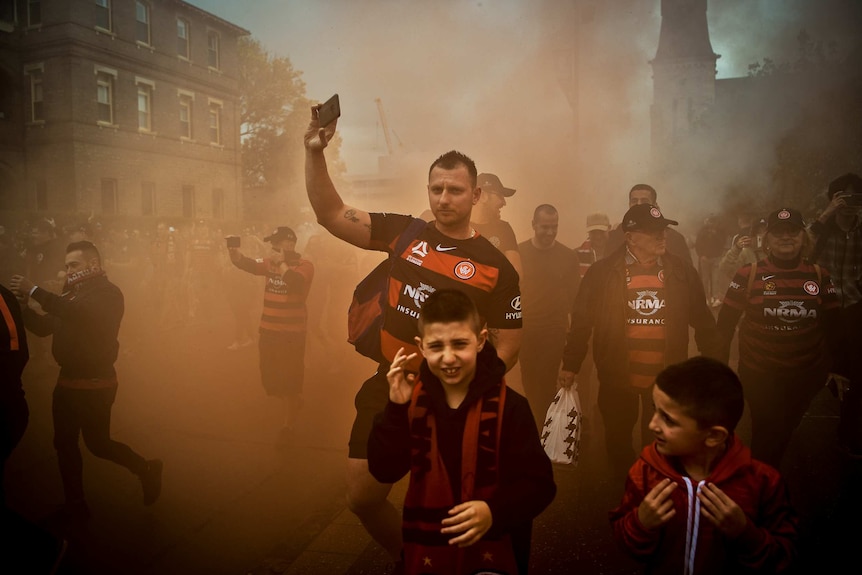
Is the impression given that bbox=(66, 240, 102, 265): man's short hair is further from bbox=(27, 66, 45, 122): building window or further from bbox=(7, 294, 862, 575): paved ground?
bbox=(27, 66, 45, 122): building window

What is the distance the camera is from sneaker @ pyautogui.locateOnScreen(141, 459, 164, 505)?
403 centimetres

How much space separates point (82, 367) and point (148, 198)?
418 inches

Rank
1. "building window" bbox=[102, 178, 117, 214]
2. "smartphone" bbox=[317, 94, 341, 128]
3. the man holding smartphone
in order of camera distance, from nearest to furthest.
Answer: "smartphone" bbox=[317, 94, 341, 128] < the man holding smartphone < "building window" bbox=[102, 178, 117, 214]

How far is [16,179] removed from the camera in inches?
454

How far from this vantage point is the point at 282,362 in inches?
220

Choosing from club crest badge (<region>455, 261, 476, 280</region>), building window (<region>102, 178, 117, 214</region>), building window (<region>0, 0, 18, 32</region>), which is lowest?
club crest badge (<region>455, 261, 476, 280</region>)

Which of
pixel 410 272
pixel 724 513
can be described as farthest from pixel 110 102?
pixel 724 513

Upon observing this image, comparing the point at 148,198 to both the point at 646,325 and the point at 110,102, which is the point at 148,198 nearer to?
the point at 110,102

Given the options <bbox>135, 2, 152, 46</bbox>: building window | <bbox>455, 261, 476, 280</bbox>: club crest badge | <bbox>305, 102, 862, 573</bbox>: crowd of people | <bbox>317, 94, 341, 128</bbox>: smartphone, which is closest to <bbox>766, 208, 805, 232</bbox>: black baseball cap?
<bbox>305, 102, 862, 573</bbox>: crowd of people

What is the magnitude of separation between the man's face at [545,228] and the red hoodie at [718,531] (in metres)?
3.60

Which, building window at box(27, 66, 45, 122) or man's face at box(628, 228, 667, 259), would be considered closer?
man's face at box(628, 228, 667, 259)

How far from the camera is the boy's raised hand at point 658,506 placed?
1.82 m

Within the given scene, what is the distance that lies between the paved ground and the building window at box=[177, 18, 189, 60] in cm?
897

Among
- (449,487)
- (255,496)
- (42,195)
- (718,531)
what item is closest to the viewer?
(718,531)
